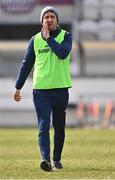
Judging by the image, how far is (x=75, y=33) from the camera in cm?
3888

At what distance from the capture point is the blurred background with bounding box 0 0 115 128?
33531 millimetres

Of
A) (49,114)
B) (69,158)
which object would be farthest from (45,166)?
(69,158)

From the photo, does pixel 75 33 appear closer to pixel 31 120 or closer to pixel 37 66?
pixel 31 120

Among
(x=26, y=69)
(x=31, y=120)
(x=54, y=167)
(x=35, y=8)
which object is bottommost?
(x=31, y=120)

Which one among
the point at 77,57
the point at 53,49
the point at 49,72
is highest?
the point at 53,49

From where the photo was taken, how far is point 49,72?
1185cm

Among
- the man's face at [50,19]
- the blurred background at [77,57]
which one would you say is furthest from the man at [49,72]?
the blurred background at [77,57]

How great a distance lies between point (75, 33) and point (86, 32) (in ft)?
1.56

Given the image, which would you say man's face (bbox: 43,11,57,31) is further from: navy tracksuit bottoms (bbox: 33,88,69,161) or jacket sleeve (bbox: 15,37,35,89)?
navy tracksuit bottoms (bbox: 33,88,69,161)

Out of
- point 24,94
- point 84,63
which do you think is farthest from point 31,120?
point 84,63

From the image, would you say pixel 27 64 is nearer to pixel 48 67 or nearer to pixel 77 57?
pixel 48 67

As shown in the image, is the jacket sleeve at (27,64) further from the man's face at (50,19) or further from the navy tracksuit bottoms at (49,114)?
the man's face at (50,19)

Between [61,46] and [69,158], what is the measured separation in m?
3.61

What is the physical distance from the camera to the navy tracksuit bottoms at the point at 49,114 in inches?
458
